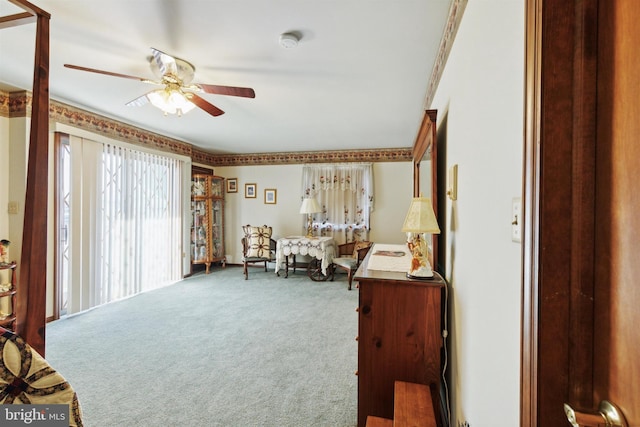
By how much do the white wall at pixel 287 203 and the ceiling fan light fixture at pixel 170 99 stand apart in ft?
11.5

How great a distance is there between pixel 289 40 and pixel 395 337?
6.34 ft

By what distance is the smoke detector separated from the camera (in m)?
1.78

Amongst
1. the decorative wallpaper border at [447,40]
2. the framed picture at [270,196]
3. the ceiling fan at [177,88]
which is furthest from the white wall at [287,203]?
the ceiling fan at [177,88]

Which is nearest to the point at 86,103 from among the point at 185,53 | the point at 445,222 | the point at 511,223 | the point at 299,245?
the point at 185,53

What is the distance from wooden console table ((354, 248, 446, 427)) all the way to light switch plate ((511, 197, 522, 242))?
2.60ft

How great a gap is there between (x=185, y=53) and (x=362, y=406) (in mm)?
2618

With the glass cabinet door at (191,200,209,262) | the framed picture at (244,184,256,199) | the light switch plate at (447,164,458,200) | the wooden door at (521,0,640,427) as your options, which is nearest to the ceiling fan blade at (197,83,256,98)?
the light switch plate at (447,164,458,200)

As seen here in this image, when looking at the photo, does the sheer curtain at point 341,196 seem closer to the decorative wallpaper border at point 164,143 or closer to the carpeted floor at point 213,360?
the decorative wallpaper border at point 164,143

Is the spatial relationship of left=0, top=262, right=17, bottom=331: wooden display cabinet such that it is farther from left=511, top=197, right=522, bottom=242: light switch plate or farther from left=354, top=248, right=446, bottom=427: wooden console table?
left=511, top=197, right=522, bottom=242: light switch plate

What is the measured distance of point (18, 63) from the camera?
225cm

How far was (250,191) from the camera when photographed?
592cm

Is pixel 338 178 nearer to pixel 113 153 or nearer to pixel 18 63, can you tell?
pixel 113 153

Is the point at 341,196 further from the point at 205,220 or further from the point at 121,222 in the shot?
the point at 121,222

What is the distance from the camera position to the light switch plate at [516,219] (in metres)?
0.73
